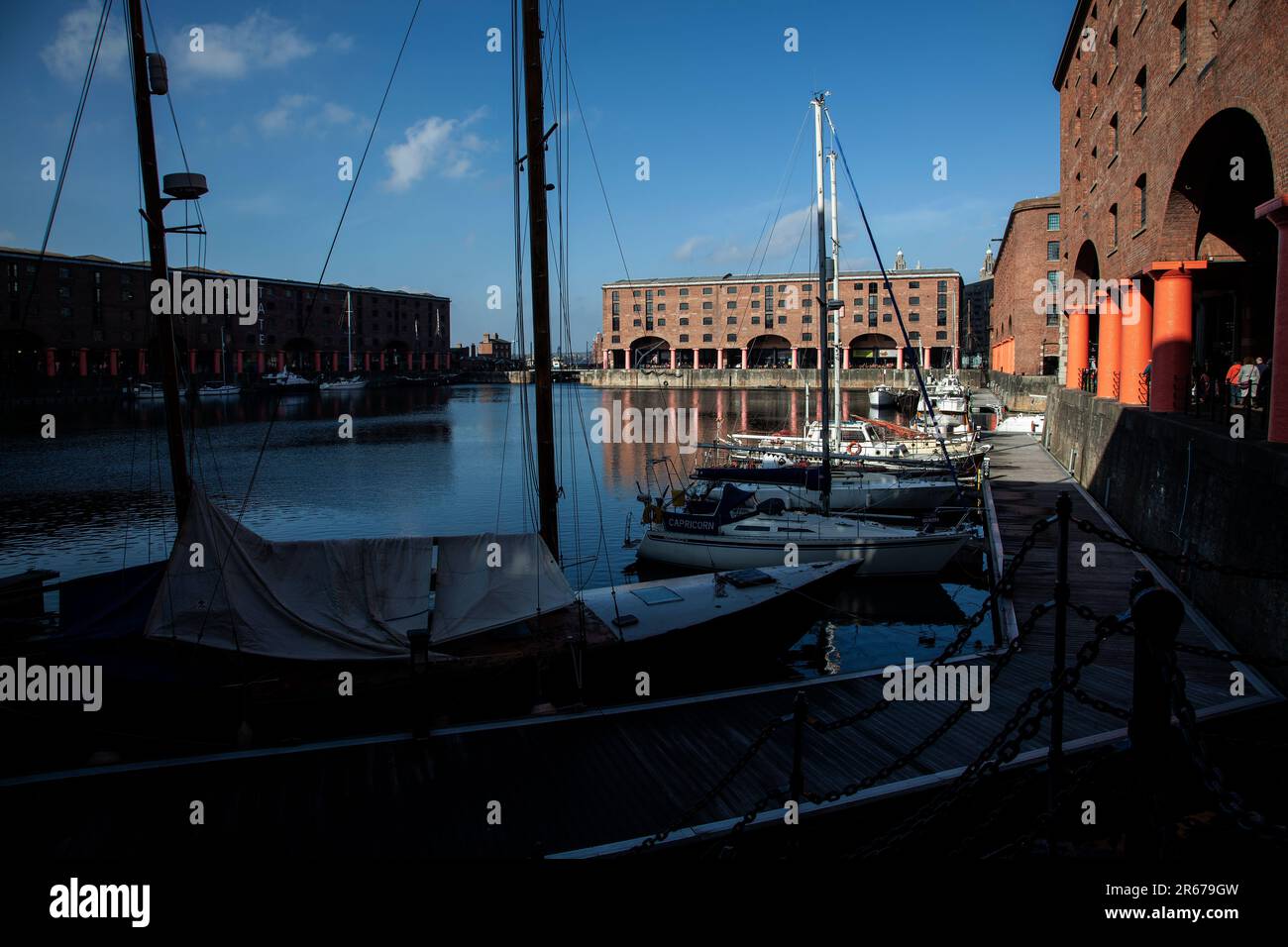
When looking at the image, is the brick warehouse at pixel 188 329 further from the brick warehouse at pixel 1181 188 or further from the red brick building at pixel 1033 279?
the red brick building at pixel 1033 279

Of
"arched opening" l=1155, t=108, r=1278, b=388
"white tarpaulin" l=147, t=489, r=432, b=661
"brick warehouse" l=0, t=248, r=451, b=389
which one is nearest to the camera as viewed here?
"white tarpaulin" l=147, t=489, r=432, b=661

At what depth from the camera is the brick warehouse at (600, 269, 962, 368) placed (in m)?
112

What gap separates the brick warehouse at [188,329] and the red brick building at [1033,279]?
200 feet

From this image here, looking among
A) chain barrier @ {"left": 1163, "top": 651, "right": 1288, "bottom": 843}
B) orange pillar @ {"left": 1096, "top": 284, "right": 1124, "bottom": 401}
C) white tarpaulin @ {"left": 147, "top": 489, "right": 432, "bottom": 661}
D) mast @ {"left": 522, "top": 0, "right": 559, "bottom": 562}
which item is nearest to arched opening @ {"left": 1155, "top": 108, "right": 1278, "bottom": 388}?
orange pillar @ {"left": 1096, "top": 284, "right": 1124, "bottom": 401}

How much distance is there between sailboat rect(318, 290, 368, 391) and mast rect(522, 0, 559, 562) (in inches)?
4463

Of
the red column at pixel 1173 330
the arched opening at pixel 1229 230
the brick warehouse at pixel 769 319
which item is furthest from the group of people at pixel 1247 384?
the brick warehouse at pixel 769 319

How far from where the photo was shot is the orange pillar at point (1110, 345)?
2628cm

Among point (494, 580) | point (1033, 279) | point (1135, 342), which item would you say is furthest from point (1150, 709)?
point (1033, 279)

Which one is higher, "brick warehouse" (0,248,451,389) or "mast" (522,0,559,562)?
"brick warehouse" (0,248,451,389)

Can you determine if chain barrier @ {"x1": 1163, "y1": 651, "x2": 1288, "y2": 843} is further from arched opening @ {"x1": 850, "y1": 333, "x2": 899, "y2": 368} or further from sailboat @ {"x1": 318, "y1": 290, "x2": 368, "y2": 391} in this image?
sailboat @ {"x1": 318, "y1": 290, "x2": 368, "y2": 391}

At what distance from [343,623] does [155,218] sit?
857 centimetres

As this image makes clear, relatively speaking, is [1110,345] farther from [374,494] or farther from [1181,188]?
[374,494]

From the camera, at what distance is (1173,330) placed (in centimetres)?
1998
